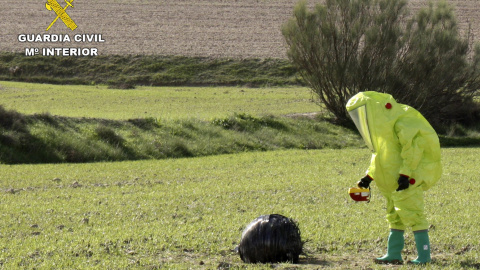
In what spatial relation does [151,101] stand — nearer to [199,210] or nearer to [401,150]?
[199,210]

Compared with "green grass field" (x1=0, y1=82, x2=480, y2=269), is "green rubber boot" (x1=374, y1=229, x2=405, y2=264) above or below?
above

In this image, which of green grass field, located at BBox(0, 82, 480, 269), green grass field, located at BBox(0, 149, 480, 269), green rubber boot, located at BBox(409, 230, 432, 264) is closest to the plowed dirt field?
green grass field, located at BBox(0, 82, 480, 269)

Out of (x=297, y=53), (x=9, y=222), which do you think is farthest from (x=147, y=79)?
(x=9, y=222)

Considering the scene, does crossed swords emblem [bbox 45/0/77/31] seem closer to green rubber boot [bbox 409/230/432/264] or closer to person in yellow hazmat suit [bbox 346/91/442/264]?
person in yellow hazmat suit [bbox 346/91/442/264]

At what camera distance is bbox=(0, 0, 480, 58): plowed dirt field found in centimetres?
6116

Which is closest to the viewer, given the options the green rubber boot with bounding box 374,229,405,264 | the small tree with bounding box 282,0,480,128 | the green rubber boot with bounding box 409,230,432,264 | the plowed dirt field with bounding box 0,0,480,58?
the green rubber boot with bounding box 409,230,432,264

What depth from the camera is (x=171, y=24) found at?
69.5 metres

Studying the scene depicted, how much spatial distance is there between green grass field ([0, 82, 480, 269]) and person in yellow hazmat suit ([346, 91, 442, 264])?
0.72m

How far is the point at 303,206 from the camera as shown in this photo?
496 inches

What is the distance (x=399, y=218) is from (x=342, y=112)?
25.1 metres

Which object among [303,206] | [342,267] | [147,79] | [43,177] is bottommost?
[147,79]

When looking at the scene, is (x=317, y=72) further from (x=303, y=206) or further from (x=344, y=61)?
(x=303, y=206)

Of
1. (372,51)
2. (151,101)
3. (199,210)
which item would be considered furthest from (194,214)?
(151,101)

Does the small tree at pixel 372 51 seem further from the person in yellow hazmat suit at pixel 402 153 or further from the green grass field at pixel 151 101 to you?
the person in yellow hazmat suit at pixel 402 153
